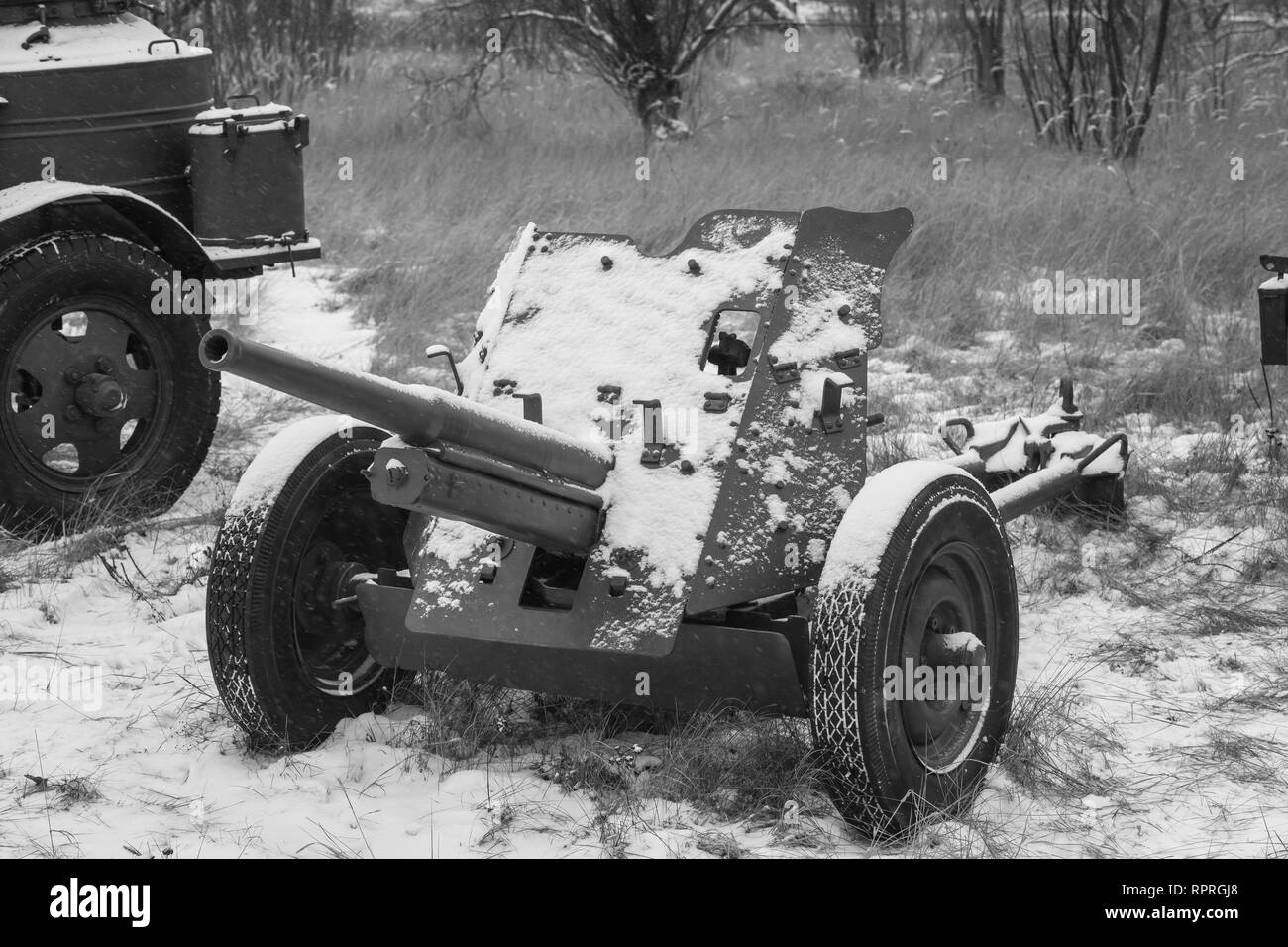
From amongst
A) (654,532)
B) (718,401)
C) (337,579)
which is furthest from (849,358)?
(337,579)

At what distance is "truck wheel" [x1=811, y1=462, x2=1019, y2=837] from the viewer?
10.2 ft

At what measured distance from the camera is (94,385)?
5.31 metres

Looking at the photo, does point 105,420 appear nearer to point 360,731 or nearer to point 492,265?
point 360,731

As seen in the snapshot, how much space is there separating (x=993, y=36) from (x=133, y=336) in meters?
9.28

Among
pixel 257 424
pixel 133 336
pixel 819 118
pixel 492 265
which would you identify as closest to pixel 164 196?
pixel 133 336

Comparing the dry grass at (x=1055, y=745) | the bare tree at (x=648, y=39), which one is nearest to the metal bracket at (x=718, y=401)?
the dry grass at (x=1055, y=745)

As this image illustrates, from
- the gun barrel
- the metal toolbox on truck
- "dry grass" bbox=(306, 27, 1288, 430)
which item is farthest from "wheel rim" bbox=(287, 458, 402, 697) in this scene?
"dry grass" bbox=(306, 27, 1288, 430)

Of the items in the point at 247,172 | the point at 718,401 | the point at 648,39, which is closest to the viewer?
the point at 718,401

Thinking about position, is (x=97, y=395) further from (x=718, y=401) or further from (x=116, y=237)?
(x=718, y=401)

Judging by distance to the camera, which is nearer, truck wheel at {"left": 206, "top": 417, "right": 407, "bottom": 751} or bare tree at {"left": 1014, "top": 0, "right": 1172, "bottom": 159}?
truck wheel at {"left": 206, "top": 417, "right": 407, "bottom": 751}

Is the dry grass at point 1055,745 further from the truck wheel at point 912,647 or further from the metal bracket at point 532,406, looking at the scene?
the metal bracket at point 532,406

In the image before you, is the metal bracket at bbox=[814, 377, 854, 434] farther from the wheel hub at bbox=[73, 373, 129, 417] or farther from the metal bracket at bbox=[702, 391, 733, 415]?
the wheel hub at bbox=[73, 373, 129, 417]

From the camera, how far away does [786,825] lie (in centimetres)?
332

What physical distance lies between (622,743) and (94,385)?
261 centimetres
